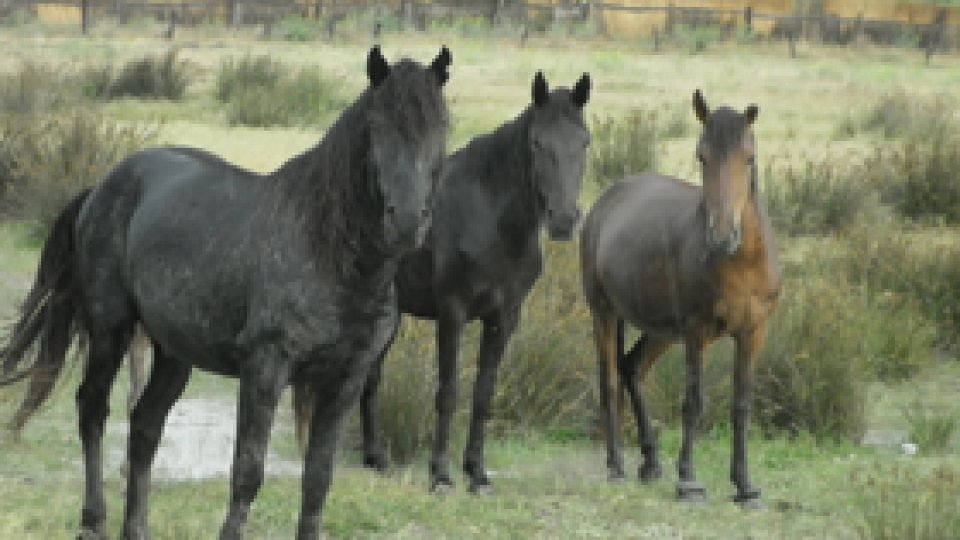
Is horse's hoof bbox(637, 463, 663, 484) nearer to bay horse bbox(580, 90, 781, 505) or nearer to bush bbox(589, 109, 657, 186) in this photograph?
bay horse bbox(580, 90, 781, 505)

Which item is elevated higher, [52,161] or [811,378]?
[52,161]

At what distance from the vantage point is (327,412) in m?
5.80

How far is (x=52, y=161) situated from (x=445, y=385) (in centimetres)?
829

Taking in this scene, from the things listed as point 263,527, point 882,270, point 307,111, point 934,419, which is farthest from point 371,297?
point 307,111

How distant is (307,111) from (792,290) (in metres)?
13.3

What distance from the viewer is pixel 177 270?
5.91 metres

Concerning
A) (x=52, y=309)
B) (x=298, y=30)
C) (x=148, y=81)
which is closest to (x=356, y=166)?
(x=52, y=309)

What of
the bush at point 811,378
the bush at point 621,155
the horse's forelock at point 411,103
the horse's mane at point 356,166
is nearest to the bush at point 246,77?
the bush at point 621,155

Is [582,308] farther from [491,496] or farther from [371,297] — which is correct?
[371,297]

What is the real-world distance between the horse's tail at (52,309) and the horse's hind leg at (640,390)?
3.36 m

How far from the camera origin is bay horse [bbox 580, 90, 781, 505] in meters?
7.91

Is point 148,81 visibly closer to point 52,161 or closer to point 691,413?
point 52,161

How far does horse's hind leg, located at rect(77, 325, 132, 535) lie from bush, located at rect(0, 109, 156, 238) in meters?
8.54

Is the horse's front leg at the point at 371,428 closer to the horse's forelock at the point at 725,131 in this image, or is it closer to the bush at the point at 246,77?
the horse's forelock at the point at 725,131
